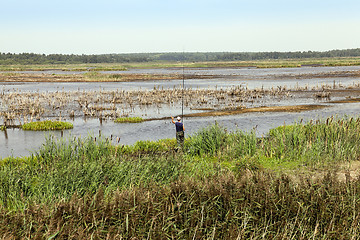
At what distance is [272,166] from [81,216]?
35.8 feet

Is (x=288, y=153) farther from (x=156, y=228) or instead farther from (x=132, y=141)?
(x=132, y=141)

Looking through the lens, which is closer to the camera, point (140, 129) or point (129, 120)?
point (140, 129)

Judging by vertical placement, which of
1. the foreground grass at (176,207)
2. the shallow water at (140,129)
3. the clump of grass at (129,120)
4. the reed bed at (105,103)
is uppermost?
the foreground grass at (176,207)

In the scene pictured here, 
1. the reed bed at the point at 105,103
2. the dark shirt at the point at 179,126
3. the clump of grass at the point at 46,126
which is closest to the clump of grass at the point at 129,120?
the reed bed at the point at 105,103

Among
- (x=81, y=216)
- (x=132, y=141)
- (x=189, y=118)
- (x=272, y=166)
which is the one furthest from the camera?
(x=189, y=118)

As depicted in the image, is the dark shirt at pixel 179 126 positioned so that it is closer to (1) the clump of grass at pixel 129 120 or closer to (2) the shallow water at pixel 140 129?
(2) the shallow water at pixel 140 129

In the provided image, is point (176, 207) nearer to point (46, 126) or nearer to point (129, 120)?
point (46, 126)

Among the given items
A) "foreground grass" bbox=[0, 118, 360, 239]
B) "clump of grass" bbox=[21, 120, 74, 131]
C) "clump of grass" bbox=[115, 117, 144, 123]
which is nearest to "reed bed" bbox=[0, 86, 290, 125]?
"clump of grass" bbox=[115, 117, 144, 123]

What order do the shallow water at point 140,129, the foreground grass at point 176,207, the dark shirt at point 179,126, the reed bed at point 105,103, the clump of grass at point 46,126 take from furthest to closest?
the reed bed at point 105,103 → the clump of grass at point 46,126 → the shallow water at point 140,129 → the dark shirt at point 179,126 → the foreground grass at point 176,207

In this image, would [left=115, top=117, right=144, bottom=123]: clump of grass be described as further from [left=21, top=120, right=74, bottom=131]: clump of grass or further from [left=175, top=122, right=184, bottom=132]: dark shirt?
[left=175, top=122, right=184, bottom=132]: dark shirt

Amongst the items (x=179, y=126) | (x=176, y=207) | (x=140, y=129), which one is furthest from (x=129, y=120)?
(x=176, y=207)

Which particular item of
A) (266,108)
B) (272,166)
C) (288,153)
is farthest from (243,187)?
(266,108)

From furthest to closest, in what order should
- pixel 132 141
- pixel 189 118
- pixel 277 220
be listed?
pixel 189 118
pixel 132 141
pixel 277 220

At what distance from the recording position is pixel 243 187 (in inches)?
424
